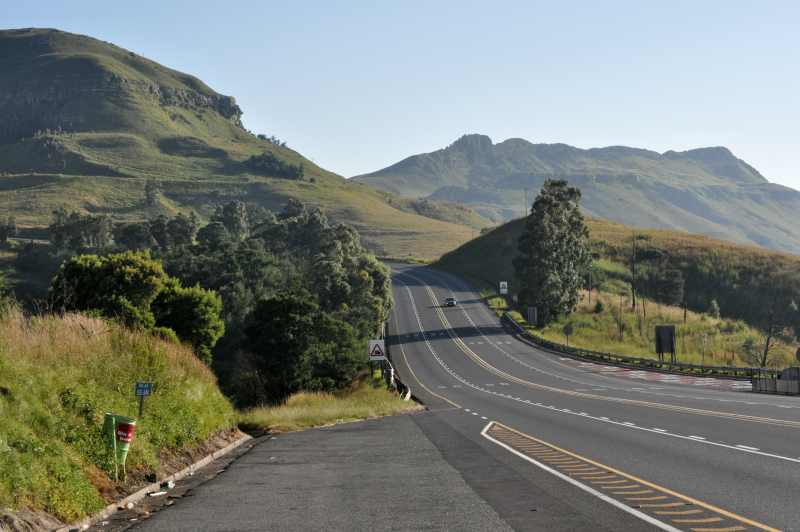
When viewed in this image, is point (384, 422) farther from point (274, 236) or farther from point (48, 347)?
point (274, 236)

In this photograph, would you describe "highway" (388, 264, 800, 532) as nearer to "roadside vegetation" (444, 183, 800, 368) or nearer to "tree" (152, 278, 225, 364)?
"tree" (152, 278, 225, 364)

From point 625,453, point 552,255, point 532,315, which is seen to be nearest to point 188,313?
point 532,315

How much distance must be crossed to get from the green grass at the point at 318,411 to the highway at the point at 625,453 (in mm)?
2620

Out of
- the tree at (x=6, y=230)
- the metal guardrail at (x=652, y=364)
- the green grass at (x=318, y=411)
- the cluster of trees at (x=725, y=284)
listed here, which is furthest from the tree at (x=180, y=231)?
the green grass at (x=318, y=411)

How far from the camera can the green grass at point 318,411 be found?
111 ft

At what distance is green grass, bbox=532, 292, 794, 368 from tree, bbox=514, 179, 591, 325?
2764mm

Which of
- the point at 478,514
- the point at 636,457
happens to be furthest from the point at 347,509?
the point at 636,457

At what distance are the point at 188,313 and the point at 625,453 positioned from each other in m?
58.0

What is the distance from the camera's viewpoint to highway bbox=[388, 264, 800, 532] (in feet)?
42.5

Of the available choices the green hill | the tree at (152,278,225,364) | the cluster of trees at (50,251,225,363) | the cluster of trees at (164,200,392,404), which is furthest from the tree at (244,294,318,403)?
the green hill

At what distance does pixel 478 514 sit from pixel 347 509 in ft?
6.82

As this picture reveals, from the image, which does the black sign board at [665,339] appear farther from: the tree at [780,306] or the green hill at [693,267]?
the green hill at [693,267]

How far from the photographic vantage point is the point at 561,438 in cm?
2614

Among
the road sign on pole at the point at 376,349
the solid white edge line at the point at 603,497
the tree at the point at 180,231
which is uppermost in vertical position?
the tree at the point at 180,231
